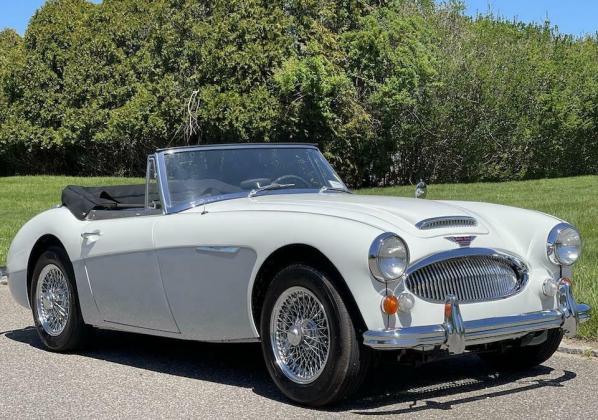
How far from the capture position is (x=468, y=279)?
4980mm

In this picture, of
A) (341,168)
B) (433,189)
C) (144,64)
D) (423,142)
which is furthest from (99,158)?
(433,189)

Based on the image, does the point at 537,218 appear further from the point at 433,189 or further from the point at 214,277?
the point at 433,189

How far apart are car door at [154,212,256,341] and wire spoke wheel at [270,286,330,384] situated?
253 millimetres

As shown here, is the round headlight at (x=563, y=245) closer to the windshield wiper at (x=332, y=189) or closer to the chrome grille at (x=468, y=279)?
the chrome grille at (x=468, y=279)

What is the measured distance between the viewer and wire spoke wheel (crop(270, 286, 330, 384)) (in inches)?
193

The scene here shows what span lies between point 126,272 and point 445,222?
2.22 meters

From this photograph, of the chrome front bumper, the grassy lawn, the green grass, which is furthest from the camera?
the green grass

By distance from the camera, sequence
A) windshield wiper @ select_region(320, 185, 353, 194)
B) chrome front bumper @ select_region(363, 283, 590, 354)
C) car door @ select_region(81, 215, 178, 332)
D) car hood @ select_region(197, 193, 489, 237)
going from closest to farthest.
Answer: chrome front bumper @ select_region(363, 283, 590, 354) → car hood @ select_region(197, 193, 489, 237) → car door @ select_region(81, 215, 178, 332) → windshield wiper @ select_region(320, 185, 353, 194)

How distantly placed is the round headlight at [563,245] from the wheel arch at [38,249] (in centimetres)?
362

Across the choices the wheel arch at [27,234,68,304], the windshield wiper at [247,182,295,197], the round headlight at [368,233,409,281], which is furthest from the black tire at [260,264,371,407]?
the wheel arch at [27,234,68,304]

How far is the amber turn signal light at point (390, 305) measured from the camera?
15.2 feet

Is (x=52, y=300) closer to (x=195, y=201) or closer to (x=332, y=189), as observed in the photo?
(x=195, y=201)

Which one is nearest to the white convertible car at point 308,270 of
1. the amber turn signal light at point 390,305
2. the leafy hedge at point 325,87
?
the amber turn signal light at point 390,305

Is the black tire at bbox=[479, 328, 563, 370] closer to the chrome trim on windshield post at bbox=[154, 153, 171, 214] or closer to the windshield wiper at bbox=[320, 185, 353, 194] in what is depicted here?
the windshield wiper at bbox=[320, 185, 353, 194]
